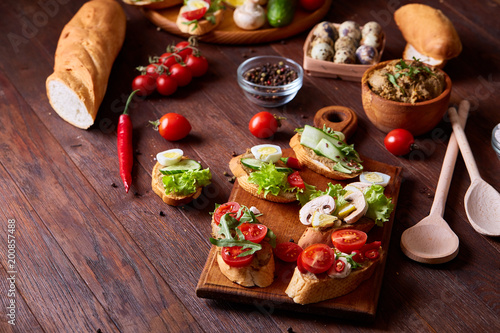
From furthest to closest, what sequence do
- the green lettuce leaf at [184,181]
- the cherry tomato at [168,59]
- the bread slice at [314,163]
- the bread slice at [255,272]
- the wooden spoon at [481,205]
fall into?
the cherry tomato at [168,59] → the bread slice at [314,163] → the green lettuce leaf at [184,181] → the wooden spoon at [481,205] → the bread slice at [255,272]

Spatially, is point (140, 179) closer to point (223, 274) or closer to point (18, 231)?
point (18, 231)

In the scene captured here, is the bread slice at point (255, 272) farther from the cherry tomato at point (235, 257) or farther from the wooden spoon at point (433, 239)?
the wooden spoon at point (433, 239)

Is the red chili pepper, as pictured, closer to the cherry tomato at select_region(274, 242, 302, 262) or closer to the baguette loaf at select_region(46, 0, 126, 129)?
the baguette loaf at select_region(46, 0, 126, 129)

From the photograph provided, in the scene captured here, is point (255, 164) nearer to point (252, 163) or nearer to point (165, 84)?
point (252, 163)

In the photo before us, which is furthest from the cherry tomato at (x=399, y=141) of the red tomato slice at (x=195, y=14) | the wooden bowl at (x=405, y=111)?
the red tomato slice at (x=195, y=14)

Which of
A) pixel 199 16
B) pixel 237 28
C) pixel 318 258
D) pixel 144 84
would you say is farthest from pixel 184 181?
pixel 237 28

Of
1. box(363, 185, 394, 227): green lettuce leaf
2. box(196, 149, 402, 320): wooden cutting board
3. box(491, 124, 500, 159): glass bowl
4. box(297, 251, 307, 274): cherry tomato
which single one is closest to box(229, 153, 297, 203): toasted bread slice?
box(196, 149, 402, 320): wooden cutting board
